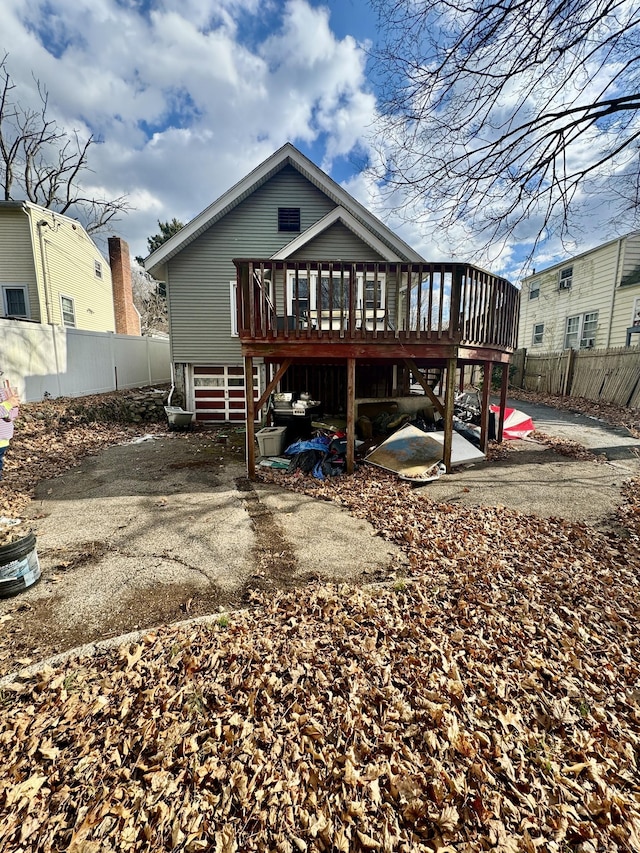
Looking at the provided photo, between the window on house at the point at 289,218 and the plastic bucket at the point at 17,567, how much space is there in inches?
438

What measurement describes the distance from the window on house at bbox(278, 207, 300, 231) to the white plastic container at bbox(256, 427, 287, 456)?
24.2ft

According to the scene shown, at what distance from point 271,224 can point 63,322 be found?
1036cm

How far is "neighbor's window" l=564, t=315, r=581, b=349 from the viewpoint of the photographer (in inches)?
696

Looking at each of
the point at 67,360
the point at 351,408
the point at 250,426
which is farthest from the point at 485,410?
the point at 67,360

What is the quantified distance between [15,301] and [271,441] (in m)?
13.9

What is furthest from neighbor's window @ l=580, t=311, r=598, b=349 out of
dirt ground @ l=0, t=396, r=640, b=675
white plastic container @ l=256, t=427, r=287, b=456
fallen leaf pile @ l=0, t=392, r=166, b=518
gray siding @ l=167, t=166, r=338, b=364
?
fallen leaf pile @ l=0, t=392, r=166, b=518

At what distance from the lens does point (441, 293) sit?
6.46 meters

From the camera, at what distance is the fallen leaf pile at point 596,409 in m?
10.9

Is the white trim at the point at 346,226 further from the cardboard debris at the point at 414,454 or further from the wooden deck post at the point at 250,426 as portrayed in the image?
the cardboard debris at the point at 414,454

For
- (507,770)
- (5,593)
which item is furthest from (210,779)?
(5,593)

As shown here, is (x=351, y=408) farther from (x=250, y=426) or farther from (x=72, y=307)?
(x=72, y=307)

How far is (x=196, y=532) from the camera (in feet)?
15.4

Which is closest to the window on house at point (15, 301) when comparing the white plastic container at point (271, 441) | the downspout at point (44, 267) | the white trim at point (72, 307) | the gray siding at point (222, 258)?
the downspout at point (44, 267)

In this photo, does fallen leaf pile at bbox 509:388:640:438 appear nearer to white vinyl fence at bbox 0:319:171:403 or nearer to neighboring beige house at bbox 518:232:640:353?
neighboring beige house at bbox 518:232:640:353
